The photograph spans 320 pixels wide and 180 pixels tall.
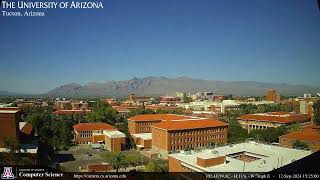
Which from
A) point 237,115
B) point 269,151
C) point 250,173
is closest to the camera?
point 250,173

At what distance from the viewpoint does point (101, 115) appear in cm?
716

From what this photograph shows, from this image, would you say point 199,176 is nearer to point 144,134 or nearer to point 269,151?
point 269,151

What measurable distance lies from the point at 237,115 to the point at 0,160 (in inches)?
250

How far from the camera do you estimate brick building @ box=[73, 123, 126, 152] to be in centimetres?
620

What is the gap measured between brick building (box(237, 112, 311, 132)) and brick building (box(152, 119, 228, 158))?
5.16ft

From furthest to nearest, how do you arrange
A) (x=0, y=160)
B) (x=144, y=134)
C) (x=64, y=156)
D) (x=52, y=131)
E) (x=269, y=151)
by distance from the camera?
(x=144, y=134), (x=52, y=131), (x=64, y=156), (x=269, y=151), (x=0, y=160)

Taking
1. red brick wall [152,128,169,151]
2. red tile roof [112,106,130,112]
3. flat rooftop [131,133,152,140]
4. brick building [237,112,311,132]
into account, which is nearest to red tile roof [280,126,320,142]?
brick building [237,112,311,132]

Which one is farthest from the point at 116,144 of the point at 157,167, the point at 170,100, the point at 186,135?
the point at 170,100

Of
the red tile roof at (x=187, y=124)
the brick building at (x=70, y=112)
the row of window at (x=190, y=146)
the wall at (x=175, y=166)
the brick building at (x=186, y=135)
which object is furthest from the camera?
the brick building at (x=70, y=112)

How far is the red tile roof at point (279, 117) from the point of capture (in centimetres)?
738

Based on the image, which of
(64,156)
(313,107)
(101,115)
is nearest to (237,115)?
(313,107)

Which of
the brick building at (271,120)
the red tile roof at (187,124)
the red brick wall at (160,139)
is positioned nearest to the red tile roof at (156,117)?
the red tile roof at (187,124)

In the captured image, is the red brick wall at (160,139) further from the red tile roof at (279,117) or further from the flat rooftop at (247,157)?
the red tile roof at (279,117)

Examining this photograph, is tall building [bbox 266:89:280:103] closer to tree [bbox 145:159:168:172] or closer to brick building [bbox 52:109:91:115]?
tree [bbox 145:159:168:172]
